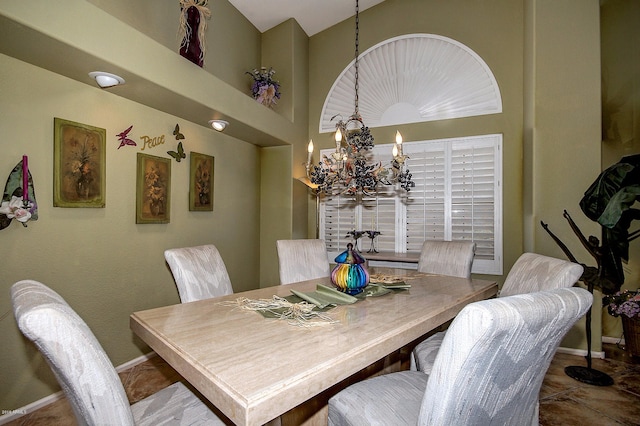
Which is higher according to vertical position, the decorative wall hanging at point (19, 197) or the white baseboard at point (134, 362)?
the decorative wall hanging at point (19, 197)

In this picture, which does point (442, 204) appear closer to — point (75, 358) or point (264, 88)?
point (264, 88)

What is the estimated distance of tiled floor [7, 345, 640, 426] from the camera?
6.49 feet

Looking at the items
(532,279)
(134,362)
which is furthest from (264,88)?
(532,279)

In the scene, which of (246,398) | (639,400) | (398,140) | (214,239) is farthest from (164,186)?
(639,400)

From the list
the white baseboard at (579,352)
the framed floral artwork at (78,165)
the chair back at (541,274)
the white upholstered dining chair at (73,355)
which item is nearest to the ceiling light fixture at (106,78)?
the framed floral artwork at (78,165)

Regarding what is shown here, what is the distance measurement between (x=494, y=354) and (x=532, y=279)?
4.11ft

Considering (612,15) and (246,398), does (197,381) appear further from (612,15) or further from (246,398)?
(612,15)

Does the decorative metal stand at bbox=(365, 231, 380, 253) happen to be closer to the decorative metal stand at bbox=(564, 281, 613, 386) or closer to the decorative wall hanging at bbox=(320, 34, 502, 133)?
the decorative wall hanging at bbox=(320, 34, 502, 133)

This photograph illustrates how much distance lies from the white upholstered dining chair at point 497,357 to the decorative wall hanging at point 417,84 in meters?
3.30

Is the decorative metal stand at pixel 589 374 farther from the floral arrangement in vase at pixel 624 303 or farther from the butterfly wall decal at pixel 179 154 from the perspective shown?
the butterfly wall decal at pixel 179 154

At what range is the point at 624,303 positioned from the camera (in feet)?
8.07

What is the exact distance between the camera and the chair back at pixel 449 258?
8.49 feet

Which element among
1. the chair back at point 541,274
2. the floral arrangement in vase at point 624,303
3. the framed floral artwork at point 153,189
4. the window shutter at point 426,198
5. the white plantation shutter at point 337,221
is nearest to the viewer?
the chair back at point 541,274

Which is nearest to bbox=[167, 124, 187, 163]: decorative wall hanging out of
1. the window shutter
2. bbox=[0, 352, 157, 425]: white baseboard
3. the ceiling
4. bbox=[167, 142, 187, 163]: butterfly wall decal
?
bbox=[167, 142, 187, 163]: butterfly wall decal
